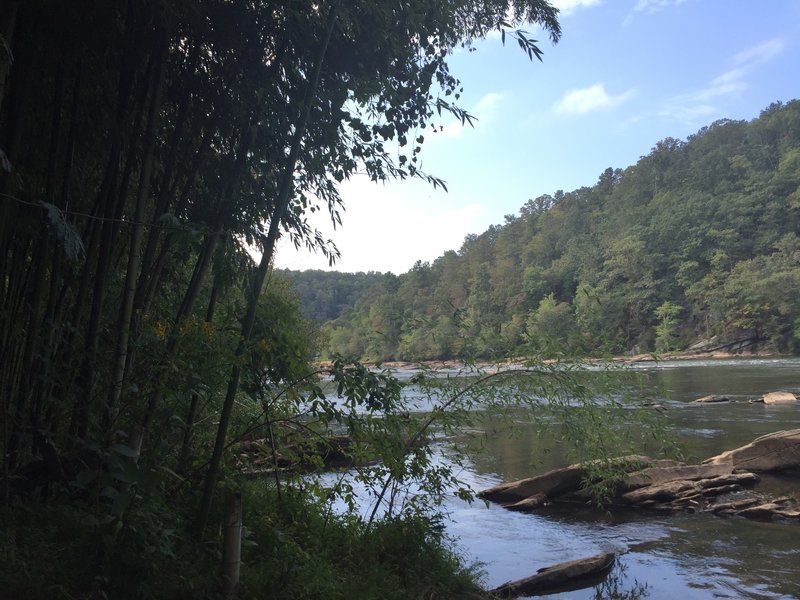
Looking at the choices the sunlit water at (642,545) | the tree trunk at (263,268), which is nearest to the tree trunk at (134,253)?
the tree trunk at (263,268)

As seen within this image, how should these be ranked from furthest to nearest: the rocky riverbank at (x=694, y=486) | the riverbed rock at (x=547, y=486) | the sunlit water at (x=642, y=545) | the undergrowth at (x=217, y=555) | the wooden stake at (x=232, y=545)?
the riverbed rock at (x=547, y=486) → the rocky riverbank at (x=694, y=486) → the sunlit water at (x=642, y=545) → the wooden stake at (x=232, y=545) → the undergrowth at (x=217, y=555)

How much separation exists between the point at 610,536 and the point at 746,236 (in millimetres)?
48337

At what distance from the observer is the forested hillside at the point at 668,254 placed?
38.5 m

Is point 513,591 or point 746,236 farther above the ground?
point 746,236

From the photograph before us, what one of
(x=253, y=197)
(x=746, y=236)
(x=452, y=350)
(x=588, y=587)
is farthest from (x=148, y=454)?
(x=746, y=236)

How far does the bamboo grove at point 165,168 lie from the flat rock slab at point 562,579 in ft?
9.19

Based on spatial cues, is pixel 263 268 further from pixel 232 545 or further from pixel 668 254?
pixel 668 254

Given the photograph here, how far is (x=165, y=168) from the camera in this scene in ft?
11.0

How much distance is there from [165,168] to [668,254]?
52.0 meters

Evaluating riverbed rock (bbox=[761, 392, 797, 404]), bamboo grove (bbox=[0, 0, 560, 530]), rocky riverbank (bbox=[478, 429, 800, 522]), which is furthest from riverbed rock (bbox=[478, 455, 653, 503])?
riverbed rock (bbox=[761, 392, 797, 404])

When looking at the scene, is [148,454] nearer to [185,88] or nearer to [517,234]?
[185,88]

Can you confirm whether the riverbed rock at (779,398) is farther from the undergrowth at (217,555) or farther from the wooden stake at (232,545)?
the wooden stake at (232,545)

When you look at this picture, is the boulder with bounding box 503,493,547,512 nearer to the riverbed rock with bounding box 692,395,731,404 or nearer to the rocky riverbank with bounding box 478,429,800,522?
the rocky riverbank with bounding box 478,429,800,522

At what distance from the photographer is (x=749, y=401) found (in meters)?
15.9
